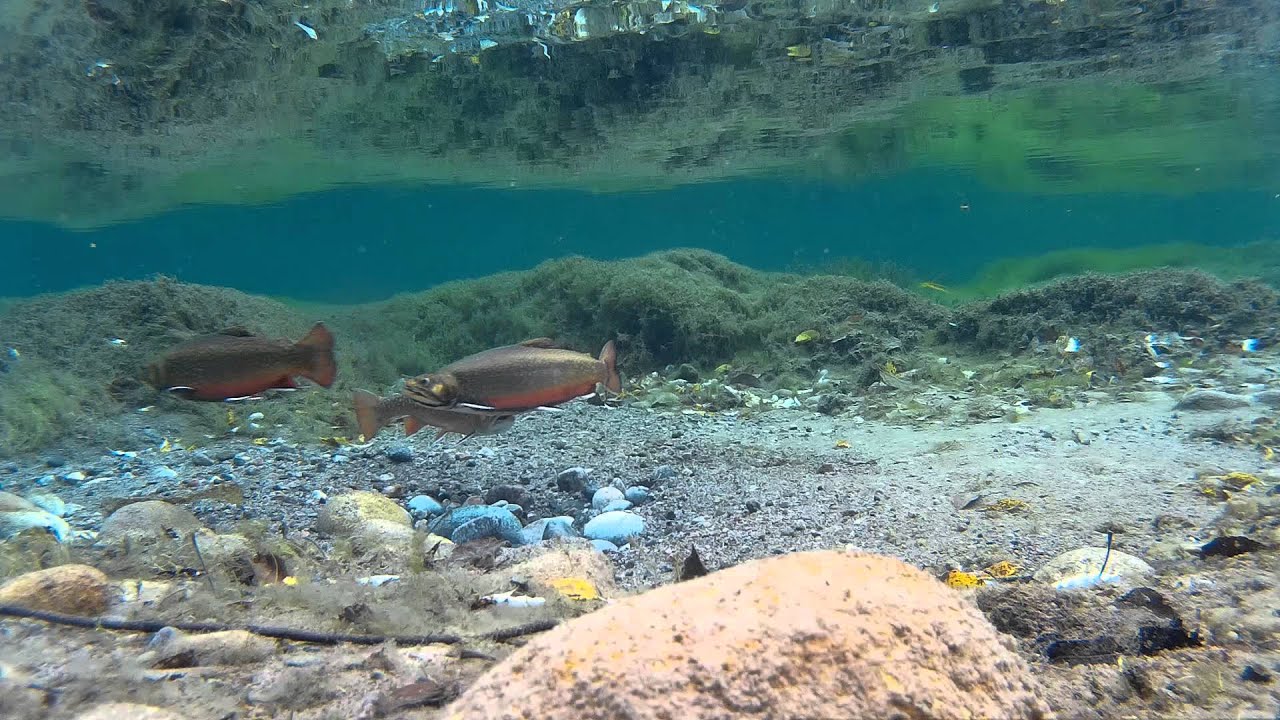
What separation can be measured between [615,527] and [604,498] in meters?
0.79

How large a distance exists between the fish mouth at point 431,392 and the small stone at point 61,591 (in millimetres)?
2006

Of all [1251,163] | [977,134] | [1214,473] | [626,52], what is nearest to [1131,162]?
[1251,163]

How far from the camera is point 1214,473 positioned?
5.20 metres

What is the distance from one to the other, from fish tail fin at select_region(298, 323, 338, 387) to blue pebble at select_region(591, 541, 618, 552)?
2.17m

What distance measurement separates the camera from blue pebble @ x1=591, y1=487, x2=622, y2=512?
5.40 meters

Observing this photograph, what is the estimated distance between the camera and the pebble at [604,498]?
17.7 feet

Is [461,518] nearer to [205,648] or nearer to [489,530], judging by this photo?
[489,530]

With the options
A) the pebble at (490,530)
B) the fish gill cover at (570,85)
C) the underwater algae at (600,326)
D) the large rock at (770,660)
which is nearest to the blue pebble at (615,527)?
the pebble at (490,530)

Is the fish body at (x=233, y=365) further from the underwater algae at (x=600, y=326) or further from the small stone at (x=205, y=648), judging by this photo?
the underwater algae at (x=600, y=326)

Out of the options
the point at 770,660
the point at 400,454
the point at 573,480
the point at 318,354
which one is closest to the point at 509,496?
the point at 573,480

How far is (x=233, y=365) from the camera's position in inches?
179

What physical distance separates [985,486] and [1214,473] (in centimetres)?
171

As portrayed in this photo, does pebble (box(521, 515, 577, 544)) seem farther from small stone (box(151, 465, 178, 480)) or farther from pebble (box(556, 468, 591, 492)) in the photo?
small stone (box(151, 465, 178, 480))

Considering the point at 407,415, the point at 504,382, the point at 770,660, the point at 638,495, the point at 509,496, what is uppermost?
the point at 770,660
